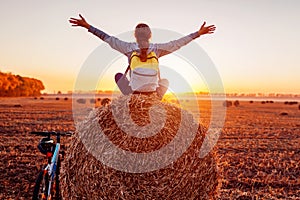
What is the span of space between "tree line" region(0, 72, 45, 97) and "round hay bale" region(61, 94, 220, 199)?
11916cm

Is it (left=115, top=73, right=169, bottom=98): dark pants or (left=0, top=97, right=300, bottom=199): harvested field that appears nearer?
(left=115, top=73, right=169, bottom=98): dark pants

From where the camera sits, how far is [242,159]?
43.2 ft

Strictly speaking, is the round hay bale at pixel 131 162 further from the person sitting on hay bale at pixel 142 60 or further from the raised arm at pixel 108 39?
the raised arm at pixel 108 39

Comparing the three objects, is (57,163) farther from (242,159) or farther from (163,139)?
(242,159)

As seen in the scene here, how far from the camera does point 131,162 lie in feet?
17.3

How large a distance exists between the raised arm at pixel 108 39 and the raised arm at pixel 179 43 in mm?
403

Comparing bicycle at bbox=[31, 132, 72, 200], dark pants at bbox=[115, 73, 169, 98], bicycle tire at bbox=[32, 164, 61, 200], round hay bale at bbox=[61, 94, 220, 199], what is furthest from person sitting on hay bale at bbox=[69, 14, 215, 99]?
bicycle tire at bbox=[32, 164, 61, 200]

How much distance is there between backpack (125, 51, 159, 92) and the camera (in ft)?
18.9

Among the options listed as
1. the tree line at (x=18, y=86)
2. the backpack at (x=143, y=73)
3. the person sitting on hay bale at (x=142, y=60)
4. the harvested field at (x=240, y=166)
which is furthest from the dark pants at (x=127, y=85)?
the tree line at (x=18, y=86)

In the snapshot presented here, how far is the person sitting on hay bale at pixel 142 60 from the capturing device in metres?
5.78

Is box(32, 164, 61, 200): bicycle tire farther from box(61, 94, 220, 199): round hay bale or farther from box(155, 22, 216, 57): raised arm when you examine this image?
box(155, 22, 216, 57): raised arm

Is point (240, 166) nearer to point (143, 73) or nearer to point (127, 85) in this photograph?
point (127, 85)

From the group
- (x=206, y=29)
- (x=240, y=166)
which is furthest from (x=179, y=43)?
(x=240, y=166)

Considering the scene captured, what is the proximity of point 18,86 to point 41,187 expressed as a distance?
5410 inches
